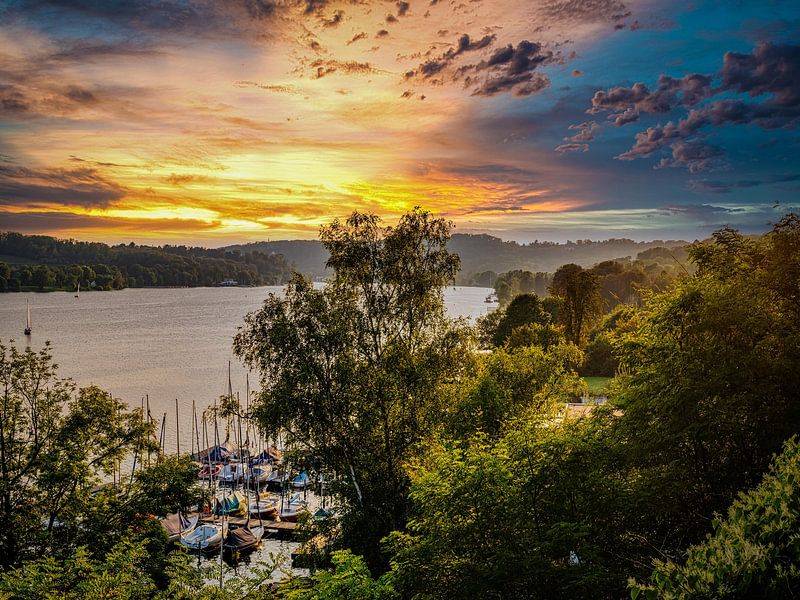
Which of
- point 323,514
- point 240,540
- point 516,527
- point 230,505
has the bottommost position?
point 240,540

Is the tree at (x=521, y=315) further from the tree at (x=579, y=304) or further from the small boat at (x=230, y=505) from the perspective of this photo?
the small boat at (x=230, y=505)

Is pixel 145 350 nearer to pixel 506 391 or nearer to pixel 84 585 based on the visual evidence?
pixel 506 391

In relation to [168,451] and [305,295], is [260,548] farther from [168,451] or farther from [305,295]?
[305,295]

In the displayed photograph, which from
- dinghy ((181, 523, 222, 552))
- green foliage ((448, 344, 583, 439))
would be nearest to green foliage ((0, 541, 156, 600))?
green foliage ((448, 344, 583, 439))

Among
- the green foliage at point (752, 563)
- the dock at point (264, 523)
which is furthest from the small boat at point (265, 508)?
the green foliage at point (752, 563)

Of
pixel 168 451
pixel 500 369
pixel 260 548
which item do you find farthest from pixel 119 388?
pixel 500 369

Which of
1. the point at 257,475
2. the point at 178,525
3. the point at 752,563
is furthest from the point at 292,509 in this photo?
the point at 752,563

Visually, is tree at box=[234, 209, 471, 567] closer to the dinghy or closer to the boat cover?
the boat cover

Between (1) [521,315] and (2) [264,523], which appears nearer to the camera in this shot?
(2) [264,523]
